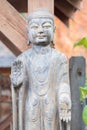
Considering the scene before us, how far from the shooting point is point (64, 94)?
6.36 ft

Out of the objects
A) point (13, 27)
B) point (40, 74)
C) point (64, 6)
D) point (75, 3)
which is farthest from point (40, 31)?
point (64, 6)

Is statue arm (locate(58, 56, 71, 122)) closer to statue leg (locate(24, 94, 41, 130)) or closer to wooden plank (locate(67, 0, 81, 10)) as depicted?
statue leg (locate(24, 94, 41, 130))

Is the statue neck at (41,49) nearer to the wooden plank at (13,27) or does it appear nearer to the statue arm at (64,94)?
the statue arm at (64,94)

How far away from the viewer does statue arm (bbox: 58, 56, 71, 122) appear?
1887mm

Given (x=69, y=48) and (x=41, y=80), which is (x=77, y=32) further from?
(x=41, y=80)

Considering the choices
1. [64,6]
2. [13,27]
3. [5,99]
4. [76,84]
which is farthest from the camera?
[5,99]

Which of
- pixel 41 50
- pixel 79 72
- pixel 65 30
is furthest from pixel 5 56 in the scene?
pixel 41 50

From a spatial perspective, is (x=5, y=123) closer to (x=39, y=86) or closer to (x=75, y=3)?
(x=75, y=3)

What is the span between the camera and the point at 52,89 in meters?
1.96

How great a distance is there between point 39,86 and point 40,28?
0.25 meters

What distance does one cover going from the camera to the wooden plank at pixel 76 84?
2.29m

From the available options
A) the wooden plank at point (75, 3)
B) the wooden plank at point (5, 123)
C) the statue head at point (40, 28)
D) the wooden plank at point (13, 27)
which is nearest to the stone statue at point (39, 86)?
the statue head at point (40, 28)

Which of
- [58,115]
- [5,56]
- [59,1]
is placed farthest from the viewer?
[5,56]

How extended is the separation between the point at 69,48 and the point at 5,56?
2.08 ft
